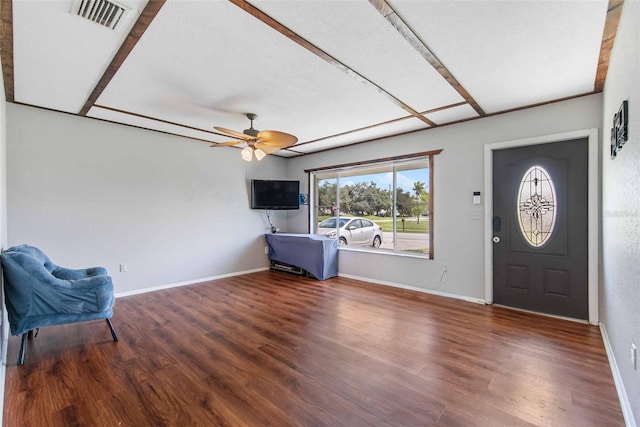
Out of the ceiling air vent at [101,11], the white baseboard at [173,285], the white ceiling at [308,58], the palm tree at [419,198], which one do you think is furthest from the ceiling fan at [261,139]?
the white baseboard at [173,285]

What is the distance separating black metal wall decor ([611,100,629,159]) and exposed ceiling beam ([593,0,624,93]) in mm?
573

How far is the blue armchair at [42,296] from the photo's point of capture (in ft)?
7.70

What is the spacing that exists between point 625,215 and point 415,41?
1803mm

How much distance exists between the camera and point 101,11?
1807 mm

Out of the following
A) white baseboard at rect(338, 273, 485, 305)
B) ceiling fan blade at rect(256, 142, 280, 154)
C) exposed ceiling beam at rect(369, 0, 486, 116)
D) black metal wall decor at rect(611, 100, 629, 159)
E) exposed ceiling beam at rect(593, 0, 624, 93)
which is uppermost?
exposed ceiling beam at rect(369, 0, 486, 116)

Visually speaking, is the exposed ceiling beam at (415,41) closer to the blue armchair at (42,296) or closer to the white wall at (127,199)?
the blue armchair at (42,296)

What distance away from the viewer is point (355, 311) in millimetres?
3545

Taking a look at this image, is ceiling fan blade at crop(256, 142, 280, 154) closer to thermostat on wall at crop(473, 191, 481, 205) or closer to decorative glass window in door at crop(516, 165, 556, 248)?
thermostat on wall at crop(473, 191, 481, 205)

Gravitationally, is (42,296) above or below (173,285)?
above

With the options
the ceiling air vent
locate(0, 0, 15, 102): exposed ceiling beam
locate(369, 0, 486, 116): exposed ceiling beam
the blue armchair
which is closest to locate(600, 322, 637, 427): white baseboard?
locate(369, 0, 486, 116): exposed ceiling beam

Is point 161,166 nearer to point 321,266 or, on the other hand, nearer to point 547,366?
point 321,266

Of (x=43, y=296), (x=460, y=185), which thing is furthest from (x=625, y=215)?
(x=43, y=296)

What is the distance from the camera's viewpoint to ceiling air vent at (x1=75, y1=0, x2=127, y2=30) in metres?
1.73

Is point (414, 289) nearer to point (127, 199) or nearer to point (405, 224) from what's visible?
point (405, 224)
